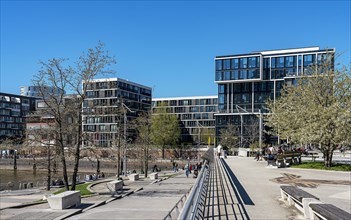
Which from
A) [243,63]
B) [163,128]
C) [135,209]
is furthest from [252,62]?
[135,209]

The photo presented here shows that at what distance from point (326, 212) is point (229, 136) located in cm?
7660

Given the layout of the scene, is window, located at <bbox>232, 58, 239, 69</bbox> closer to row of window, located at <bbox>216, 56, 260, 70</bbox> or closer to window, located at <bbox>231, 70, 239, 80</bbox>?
row of window, located at <bbox>216, 56, 260, 70</bbox>

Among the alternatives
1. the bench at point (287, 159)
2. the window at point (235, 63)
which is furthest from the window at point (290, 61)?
the bench at point (287, 159)

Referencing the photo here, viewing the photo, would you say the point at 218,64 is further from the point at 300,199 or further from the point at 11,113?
the point at 300,199

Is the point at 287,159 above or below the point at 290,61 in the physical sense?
below

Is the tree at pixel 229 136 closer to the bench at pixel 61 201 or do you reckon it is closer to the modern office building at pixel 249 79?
the modern office building at pixel 249 79

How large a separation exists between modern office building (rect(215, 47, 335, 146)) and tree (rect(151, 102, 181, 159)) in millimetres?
11573

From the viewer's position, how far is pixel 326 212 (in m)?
8.60

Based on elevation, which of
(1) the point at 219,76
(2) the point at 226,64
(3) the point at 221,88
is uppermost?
(2) the point at 226,64

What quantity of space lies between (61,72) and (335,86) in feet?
71.6

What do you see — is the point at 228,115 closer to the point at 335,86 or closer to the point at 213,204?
the point at 335,86

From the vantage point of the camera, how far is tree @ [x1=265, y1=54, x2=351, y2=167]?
2870 cm

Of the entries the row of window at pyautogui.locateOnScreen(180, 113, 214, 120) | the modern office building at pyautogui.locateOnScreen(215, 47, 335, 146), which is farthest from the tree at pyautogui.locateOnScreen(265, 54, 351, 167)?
the row of window at pyautogui.locateOnScreen(180, 113, 214, 120)

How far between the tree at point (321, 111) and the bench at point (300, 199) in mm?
17112
